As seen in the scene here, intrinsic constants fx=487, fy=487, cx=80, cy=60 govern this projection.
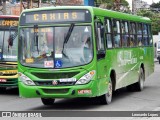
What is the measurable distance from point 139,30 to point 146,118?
8310 millimetres

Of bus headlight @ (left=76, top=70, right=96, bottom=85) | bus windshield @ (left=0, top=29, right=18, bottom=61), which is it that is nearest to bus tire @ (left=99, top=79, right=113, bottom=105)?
bus headlight @ (left=76, top=70, right=96, bottom=85)

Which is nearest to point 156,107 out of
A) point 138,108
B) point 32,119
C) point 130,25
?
point 138,108

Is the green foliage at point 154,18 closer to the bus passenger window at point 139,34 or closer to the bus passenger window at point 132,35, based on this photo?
the bus passenger window at point 139,34

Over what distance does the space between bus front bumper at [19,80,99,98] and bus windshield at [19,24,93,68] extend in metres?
0.57

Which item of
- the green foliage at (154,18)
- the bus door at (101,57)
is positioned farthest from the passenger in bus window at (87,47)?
the green foliage at (154,18)

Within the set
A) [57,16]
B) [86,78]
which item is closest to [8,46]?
[57,16]

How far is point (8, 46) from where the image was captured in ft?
57.9

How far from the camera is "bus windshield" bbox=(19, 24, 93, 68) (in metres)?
12.5

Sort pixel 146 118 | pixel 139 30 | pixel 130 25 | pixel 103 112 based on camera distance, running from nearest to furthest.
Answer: pixel 146 118, pixel 103 112, pixel 130 25, pixel 139 30

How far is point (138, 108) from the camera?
12.9 meters

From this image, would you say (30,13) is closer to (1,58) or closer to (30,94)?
(30,94)

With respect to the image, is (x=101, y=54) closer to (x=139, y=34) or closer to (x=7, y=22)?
(x=139, y=34)

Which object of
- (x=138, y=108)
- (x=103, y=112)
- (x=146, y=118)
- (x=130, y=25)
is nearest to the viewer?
(x=146, y=118)

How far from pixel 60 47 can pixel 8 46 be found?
543 centimetres
